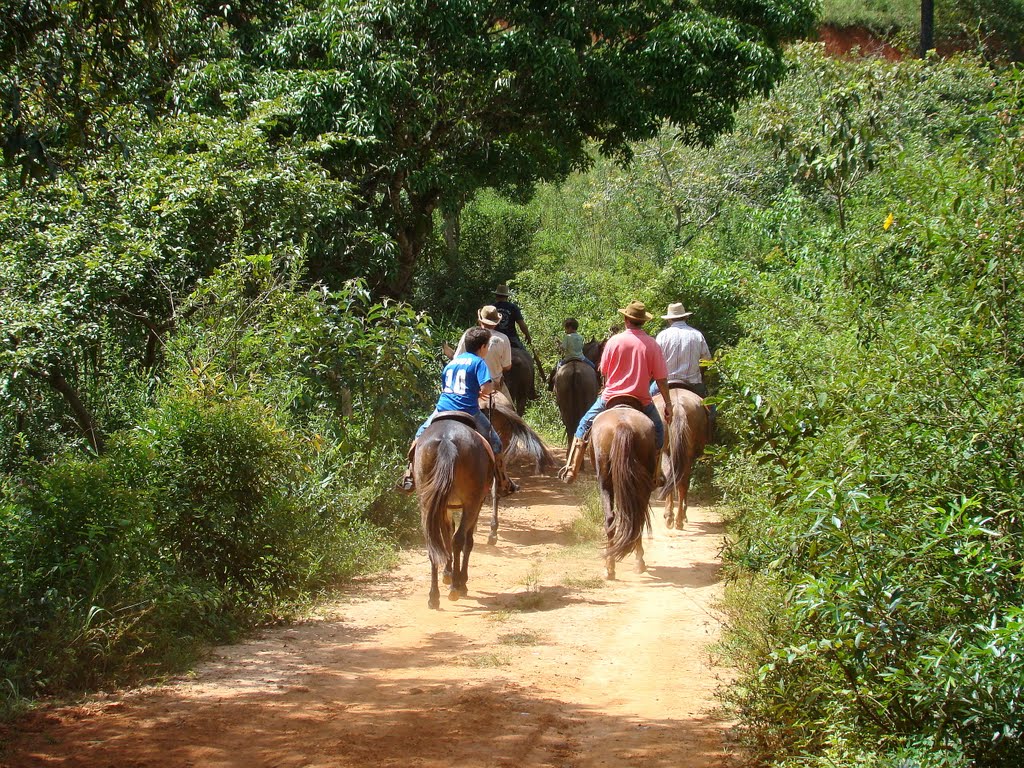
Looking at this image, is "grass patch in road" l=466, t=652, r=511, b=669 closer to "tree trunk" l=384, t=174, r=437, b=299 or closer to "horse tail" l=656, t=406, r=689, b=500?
"horse tail" l=656, t=406, r=689, b=500

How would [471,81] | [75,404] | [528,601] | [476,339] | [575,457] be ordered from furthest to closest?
[471,81], [575,457], [75,404], [476,339], [528,601]

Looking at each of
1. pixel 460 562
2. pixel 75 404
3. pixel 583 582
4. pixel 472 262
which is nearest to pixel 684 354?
pixel 583 582

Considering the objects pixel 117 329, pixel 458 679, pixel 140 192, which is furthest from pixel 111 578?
pixel 140 192

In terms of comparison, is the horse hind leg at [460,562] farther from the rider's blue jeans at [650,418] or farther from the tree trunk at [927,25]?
the tree trunk at [927,25]

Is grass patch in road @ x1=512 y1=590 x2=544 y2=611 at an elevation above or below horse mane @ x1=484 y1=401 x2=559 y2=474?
below

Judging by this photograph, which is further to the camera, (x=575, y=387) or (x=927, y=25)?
(x=927, y=25)

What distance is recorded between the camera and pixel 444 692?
6.42m

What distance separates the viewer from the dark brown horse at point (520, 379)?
16.0 m

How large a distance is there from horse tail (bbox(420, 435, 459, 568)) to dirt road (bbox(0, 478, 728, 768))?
0.58 meters

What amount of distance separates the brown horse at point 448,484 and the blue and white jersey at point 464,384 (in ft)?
0.83

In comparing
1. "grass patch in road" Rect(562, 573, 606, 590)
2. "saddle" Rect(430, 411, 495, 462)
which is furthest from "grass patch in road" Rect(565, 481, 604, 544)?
"saddle" Rect(430, 411, 495, 462)

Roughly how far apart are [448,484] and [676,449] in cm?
399

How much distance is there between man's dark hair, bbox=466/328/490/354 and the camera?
941 centimetres

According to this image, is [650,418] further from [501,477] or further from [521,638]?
[521,638]
